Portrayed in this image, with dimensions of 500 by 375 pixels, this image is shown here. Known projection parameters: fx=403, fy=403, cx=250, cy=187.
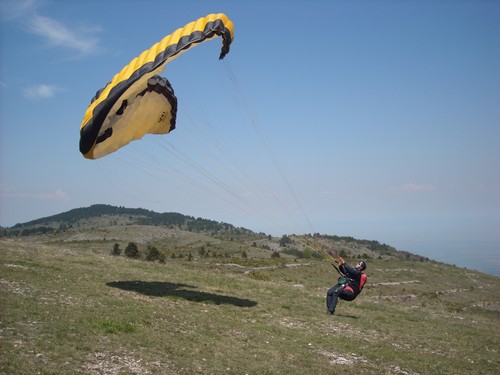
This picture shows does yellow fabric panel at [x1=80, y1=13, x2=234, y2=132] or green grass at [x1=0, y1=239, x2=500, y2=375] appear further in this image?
yellow fabric panel at [x1=80, y1=13, x2=234, y2=132]

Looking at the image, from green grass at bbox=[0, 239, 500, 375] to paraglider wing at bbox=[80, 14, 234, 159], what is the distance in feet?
20.8

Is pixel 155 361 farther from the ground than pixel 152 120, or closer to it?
closer to it

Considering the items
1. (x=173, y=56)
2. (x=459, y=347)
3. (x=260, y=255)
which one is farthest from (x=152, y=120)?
(x=260, y=255)

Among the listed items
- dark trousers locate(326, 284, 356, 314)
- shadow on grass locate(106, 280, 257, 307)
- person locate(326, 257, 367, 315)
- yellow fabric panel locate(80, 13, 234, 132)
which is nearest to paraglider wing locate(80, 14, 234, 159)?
yellow fabric panel locate(80, 13, 234, 132)

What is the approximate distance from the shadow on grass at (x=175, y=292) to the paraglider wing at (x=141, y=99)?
625cm

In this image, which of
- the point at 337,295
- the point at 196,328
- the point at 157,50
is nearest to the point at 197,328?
the point at 196,328

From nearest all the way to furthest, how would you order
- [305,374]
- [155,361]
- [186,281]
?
1. [155,361]
2. [305,374]
3. [186,281]

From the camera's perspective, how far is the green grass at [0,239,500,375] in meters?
9.99

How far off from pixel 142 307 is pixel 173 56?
9333mm

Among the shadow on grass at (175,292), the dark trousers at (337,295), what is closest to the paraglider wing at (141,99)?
the shadow on grass at (175,292)

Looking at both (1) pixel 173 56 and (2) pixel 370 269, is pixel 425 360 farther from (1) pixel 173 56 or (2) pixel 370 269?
(2) pixel 370 269

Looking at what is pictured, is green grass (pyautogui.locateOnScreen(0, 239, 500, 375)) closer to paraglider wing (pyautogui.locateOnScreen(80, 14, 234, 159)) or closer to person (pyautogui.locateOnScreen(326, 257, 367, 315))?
person (pyautogui.locateOnScreen(326, 257, 367, 315))

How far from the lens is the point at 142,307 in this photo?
1480cm

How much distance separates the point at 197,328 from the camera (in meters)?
13.4
